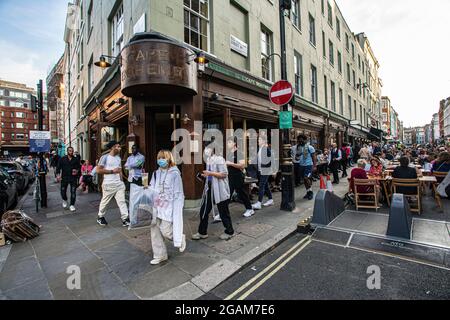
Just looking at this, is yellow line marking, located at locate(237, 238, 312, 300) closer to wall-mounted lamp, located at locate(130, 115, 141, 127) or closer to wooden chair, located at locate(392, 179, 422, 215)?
wooden chair, located at locate(392, 179, 422, 215)

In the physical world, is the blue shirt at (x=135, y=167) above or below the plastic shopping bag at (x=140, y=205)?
above

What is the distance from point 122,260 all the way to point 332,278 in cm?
335

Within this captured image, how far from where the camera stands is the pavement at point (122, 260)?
9.37ft

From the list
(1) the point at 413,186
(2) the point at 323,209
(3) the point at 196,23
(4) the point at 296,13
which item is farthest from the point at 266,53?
(2) the point at 323,209

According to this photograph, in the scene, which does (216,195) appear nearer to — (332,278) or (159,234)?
(159,234)

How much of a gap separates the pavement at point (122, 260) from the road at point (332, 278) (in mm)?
269

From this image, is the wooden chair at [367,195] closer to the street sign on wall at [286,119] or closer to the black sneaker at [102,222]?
the street sign on wall at [286,119]

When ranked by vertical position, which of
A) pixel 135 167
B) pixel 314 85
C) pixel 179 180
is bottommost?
pixel 179 180

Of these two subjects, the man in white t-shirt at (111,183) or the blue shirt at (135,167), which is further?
the blue shirt at (135,167)

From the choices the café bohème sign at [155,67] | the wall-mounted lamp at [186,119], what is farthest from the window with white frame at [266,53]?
the wall-mounted lamp at [186,119]

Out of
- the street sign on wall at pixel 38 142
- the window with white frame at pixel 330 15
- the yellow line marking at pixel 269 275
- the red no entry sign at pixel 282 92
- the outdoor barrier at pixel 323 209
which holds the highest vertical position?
the window with white frame at pixel 330 15

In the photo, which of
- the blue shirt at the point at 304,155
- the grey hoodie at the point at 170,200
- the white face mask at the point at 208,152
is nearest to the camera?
the grey hoodie at the point at 170,200

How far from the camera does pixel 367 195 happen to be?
Answer: 6.47m
